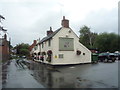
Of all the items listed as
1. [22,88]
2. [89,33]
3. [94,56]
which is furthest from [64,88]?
[89,33]

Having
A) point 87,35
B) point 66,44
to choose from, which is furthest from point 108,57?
point 87,35

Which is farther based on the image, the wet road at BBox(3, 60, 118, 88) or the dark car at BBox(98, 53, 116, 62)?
the dark car at BBox(98, 53, 116, 62)

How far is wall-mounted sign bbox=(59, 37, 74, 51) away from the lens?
26.9 metres

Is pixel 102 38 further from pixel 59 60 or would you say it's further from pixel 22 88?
pixel 22 88

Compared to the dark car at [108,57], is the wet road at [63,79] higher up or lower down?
lower down

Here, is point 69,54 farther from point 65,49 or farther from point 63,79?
point 63,79

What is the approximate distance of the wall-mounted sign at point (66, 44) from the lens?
26.9m

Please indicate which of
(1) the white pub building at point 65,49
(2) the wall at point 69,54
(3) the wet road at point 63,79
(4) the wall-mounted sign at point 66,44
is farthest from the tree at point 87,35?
(3) the wet road at point 63,79

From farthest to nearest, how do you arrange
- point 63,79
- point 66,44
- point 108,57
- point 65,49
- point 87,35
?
point 87,35 < point 108,57 < point 66,44 < point 65,49 < point 63,79

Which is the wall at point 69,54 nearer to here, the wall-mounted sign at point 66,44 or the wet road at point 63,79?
the wall-mounted sign at point 66,44

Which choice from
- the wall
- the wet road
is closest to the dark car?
the wall

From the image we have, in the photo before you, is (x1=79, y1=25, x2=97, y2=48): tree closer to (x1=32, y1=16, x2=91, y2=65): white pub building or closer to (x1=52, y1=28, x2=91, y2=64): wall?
(x1=52, y1=28, x2=91, y2=64): wall

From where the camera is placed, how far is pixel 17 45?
90000mm

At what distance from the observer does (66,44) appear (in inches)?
1073
